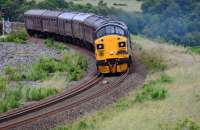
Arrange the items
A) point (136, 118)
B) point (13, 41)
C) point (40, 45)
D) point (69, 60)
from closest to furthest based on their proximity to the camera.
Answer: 1. point (136, 118)
2. point (69, 60)
3. point (40, 45)
4. point (13, 41)

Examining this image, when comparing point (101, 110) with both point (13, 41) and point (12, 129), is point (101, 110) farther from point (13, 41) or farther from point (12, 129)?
point (13, 41)

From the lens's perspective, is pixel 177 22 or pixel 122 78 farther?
pixel 177 22

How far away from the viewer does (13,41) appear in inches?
1973

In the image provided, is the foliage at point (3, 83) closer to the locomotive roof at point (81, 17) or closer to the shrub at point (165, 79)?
the shrub at point (165, 79)

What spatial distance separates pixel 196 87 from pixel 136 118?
4.21 metres

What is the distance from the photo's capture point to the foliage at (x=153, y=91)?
21.9m

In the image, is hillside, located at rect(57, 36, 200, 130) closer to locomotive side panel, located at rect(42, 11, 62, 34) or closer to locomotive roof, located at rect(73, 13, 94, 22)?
locomotive roof, located at rect(73, 13, 94, 22)

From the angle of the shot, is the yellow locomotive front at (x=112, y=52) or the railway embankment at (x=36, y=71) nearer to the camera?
the railway embankment at (x=36, y=71)

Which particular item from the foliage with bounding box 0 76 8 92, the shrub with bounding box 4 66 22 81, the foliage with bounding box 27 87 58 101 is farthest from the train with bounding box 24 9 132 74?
the foliage with bounding box 0 76 8 92

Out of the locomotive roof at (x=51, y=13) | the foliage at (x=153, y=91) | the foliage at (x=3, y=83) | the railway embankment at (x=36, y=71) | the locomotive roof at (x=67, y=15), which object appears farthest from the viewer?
the locomotive roof at (x=51, y=13)

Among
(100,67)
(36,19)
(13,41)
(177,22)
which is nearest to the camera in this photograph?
(100,67)

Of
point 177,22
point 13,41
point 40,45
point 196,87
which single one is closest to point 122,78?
point 196,87

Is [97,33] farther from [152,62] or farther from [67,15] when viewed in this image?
[67,15]

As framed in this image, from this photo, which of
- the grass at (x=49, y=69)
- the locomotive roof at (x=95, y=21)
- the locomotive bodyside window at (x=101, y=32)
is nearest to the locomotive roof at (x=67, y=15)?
the locomotive roof at (x=95, y=21)
